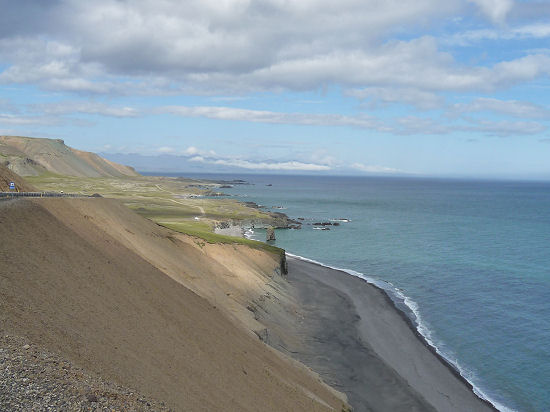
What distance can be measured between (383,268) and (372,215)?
82583 mm

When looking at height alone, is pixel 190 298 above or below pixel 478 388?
above

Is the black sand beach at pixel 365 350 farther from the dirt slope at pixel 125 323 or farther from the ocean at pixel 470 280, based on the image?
the dirt slope at pixel 125 323

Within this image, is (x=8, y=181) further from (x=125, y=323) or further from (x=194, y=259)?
(x=125, y=323)

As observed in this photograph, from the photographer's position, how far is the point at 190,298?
30750mm

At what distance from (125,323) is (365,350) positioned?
23490mm

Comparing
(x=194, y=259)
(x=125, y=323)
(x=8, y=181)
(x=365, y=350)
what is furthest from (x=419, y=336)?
(x=8, y=181)

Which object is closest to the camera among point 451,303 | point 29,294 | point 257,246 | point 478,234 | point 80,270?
point 29,294

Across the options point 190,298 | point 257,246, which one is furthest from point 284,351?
point 257,246

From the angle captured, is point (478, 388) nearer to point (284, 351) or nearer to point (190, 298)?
point (284, 351)

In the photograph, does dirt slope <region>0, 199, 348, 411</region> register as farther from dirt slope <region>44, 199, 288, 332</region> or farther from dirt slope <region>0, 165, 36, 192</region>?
dirt slope <region>0, 165, 36, 192</region>

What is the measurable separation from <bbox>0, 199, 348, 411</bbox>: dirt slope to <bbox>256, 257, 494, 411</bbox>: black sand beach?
513 centimetres

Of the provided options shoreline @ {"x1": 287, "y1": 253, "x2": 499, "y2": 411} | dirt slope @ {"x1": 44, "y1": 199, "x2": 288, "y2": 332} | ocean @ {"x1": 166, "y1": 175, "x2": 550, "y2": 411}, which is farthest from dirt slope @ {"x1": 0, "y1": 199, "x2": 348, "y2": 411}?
ocean @ {"x1": 166, "y1": 175, "x2": 550, "y2": 411}

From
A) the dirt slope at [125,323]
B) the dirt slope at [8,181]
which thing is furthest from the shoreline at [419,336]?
the dirt slope at [8,181]

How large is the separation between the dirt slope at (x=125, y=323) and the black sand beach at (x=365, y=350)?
513 cm
